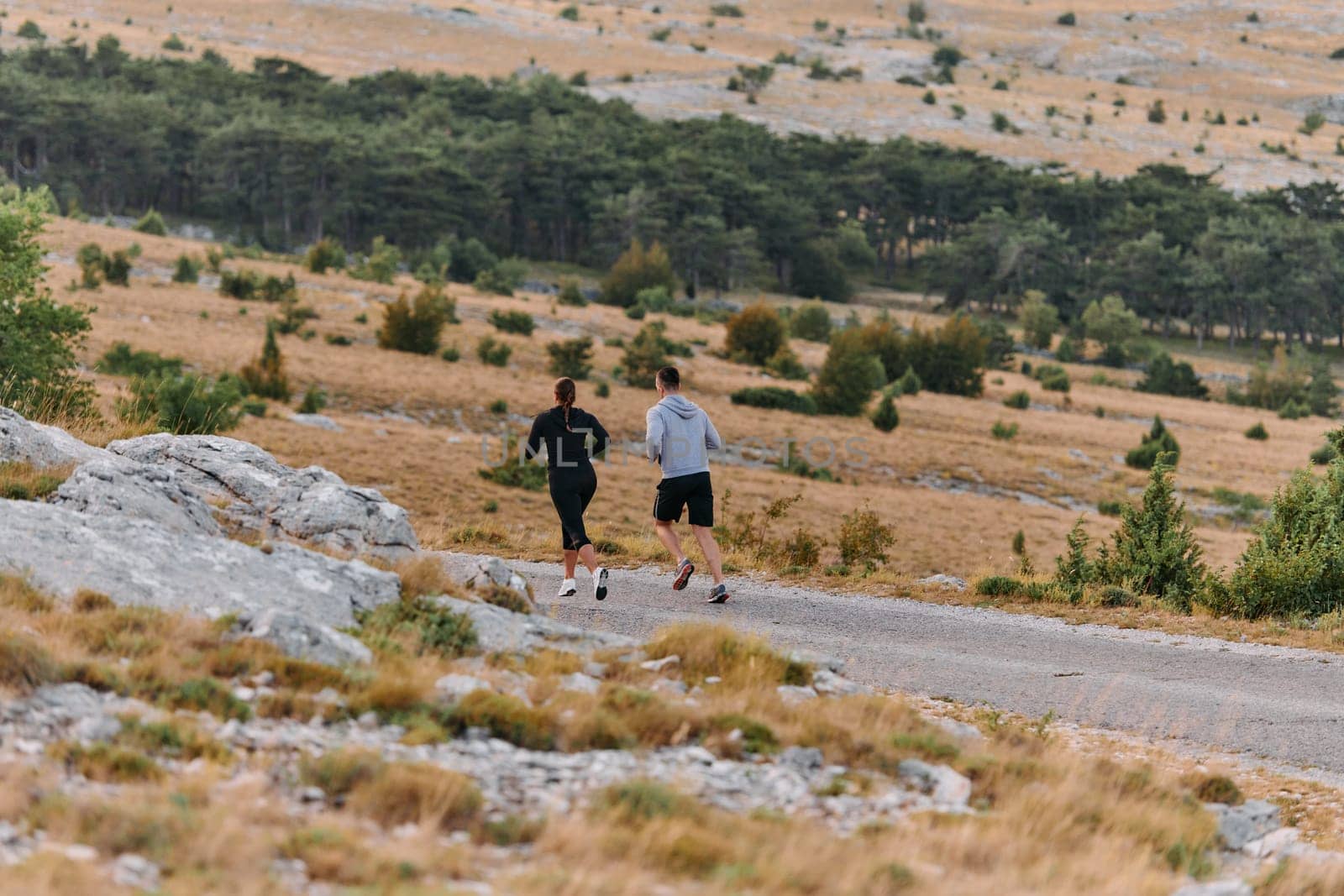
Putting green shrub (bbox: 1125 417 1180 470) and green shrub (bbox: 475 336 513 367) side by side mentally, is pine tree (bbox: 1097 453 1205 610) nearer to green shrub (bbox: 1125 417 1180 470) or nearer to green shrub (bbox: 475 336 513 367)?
green shrub (bbox: 1125 417 1180 470)

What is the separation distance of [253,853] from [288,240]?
87.2 m

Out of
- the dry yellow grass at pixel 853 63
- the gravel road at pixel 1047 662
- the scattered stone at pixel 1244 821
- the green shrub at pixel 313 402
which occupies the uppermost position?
the dry yellow grass at pixel 853 63

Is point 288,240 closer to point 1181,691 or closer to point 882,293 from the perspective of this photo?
point 882,293

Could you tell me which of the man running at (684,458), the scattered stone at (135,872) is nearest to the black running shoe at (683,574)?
the man running at (684,458)

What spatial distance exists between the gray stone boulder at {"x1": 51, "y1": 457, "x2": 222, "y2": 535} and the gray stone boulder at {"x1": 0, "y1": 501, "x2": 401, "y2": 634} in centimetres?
26

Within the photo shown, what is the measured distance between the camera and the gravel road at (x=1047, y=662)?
29.8ft

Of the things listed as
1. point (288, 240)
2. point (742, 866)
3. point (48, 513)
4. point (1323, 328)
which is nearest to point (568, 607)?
point (48, 513)

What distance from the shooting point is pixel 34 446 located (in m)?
10.5

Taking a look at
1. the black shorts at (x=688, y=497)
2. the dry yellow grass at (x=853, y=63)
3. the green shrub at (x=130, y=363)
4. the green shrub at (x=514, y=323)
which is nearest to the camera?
the black shorts at (x=688, y=497)

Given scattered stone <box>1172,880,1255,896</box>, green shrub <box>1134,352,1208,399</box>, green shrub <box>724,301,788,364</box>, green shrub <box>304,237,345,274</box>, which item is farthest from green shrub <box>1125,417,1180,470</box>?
scattered stone <box>1172,880,1255,896</box>

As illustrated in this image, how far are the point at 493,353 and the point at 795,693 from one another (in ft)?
128

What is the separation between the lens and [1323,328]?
94.4 metres

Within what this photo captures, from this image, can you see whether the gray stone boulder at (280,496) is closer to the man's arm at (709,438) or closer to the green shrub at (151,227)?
the man's arm at (709,438)

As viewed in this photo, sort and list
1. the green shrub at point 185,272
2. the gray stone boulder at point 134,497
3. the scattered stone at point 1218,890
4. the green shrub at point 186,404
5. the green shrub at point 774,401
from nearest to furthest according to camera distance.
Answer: the scattered stone at point 1218,890, the gray stone boulder at point 134,497, the green shrub at point 186,404, the green shrub at point 774,401, the green shrub at point 185,272
